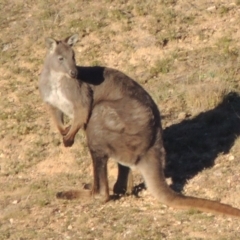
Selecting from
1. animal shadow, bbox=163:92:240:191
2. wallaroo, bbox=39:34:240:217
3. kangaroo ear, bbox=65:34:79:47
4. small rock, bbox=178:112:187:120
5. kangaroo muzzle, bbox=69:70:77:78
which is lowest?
small rock, bbox=178:112:187:120

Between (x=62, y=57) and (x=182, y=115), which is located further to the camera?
(x=182, y=115)

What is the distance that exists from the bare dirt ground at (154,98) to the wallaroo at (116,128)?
146 millimetres

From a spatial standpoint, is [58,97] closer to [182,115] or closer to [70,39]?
[70,39]

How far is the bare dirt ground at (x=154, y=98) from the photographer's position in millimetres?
6863

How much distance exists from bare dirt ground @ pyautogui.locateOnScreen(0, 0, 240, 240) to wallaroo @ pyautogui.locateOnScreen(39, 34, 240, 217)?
146 mm

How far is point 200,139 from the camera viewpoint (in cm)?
832

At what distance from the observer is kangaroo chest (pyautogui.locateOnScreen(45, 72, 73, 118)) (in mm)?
7523

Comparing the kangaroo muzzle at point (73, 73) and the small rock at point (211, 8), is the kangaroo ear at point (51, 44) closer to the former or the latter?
the kangaroo muzzle at point (73, 73)

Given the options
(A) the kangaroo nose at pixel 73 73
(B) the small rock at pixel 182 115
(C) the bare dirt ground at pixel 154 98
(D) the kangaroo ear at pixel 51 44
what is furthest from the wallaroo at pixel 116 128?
(B) the small rock at pixel 182 115

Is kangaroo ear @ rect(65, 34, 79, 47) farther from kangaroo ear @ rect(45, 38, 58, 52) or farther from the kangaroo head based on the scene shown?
kangaroo ear @ rect(45, 38, 58, 52)

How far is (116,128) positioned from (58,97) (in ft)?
2.61

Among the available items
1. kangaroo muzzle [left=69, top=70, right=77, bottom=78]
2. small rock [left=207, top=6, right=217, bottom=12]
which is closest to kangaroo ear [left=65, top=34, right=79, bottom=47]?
kangaroo muzzle [left=69, top=70, right=77, bottom=78]

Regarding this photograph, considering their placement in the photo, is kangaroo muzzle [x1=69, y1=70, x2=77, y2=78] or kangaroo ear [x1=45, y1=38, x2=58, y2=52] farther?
kangaroo ear [x1=45, y1=38, x2=58, y2=52]

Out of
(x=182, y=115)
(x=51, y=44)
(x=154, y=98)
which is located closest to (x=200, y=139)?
(x=182, y=115)
